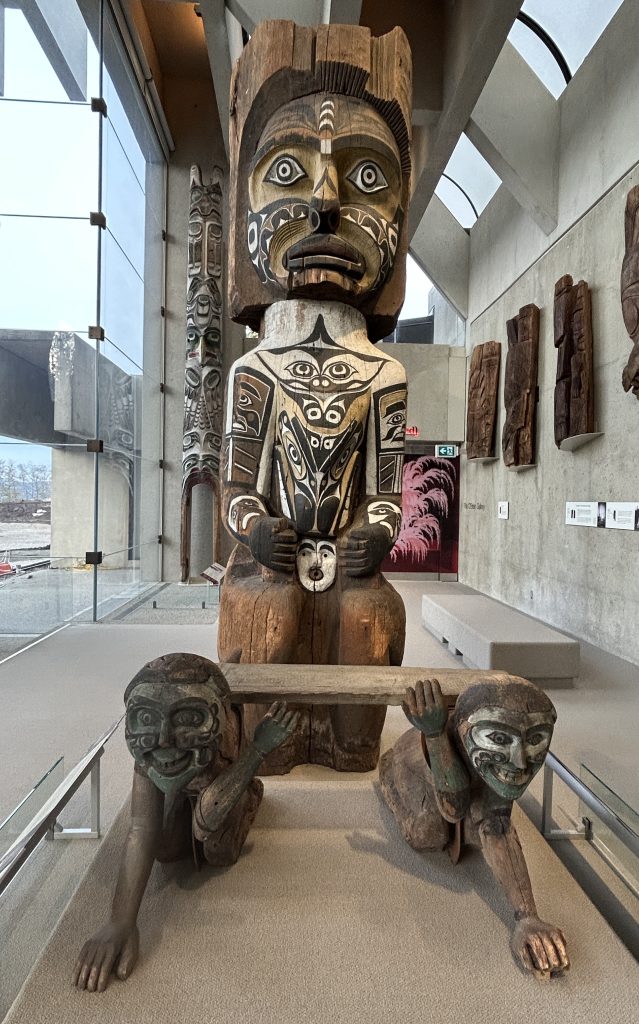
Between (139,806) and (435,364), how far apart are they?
655cm

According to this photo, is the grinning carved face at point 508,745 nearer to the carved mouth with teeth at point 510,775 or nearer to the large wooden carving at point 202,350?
the carved mouth with teeth at point 510,775

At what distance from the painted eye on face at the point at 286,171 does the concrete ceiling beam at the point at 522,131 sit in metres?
3.46

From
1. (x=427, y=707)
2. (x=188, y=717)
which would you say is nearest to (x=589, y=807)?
(x=427, y=707)

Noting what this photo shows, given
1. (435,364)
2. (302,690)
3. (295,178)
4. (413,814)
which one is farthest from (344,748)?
(435,364)

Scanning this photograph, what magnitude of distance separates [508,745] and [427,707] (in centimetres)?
18

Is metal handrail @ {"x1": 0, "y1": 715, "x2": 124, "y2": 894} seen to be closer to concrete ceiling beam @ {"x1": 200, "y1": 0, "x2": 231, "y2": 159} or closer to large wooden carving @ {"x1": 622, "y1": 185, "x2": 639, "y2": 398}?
large wooden carving @ {"x1": 622, "y1": 185, "x2": 639, "y2": 398}

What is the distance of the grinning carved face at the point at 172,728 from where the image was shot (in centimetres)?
122

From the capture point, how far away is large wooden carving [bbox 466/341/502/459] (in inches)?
238

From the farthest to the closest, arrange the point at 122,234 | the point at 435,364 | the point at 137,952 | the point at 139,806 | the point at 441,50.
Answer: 1. the point at 435,364
2. the point at 122,234
3. the point at 441,50
4. the point at 139,806
5. the point at 137,952

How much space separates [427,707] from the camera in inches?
51.8

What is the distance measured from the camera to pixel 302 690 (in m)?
1.49

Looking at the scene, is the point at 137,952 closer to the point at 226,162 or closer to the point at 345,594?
the point at 345,594

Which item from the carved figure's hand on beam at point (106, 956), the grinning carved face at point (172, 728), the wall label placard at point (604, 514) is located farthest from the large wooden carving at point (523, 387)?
the carved figure's hand on beam at point (106, 956)

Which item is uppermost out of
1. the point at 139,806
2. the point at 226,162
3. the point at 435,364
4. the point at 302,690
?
the point at 226,162
